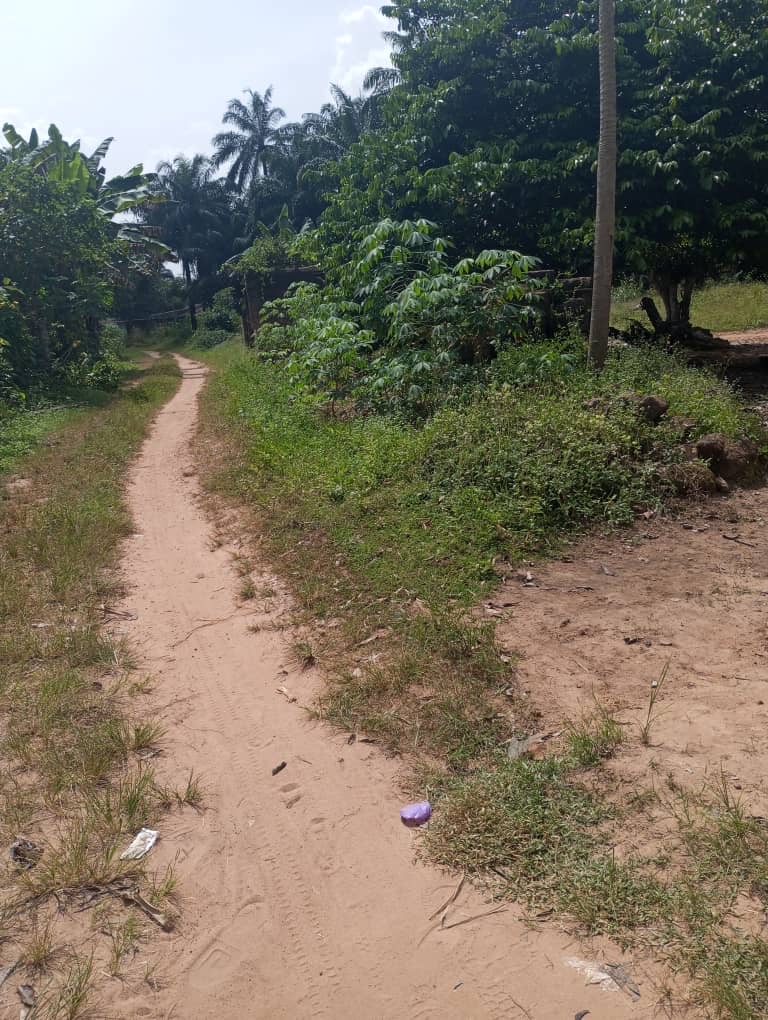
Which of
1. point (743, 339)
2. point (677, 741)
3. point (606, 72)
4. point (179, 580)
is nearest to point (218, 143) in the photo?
point (743, 339)

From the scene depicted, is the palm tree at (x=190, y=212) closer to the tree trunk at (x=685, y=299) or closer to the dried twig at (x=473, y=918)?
the tree trunk at (x=685, y=299)

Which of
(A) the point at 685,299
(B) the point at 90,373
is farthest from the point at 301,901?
(B) the point at 90,373

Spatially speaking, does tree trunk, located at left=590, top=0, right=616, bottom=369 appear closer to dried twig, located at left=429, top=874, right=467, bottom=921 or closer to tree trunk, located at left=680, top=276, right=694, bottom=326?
tree trunk, located at left=680, top=276, right=694, bottom=326

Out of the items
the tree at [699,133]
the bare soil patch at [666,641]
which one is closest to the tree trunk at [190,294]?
the tree at [699,133]

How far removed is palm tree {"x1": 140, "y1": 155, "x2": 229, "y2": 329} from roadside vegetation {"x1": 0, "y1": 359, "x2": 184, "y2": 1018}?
39.2 m

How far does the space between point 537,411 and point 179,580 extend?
A: 12.2 ft

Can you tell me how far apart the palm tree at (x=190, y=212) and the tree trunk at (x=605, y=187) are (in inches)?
1485

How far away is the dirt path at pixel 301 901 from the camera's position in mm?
2271

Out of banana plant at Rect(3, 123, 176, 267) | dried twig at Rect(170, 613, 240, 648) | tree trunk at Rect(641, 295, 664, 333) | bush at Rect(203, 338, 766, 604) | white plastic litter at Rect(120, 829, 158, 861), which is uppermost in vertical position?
banana plant at Rect(3, 123, 176, 267)

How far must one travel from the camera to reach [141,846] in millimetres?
2873

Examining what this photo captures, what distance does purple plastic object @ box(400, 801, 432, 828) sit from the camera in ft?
9.86

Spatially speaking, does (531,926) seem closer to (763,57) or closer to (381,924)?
(381,924)

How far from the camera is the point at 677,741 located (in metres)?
3.29

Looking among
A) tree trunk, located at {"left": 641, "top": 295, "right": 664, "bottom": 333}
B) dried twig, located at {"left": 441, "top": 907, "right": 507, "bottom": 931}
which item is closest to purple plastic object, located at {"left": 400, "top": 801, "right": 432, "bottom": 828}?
dried twig, located at {"left": 441, "top": 907, "right": 507, "bottom": 931}
